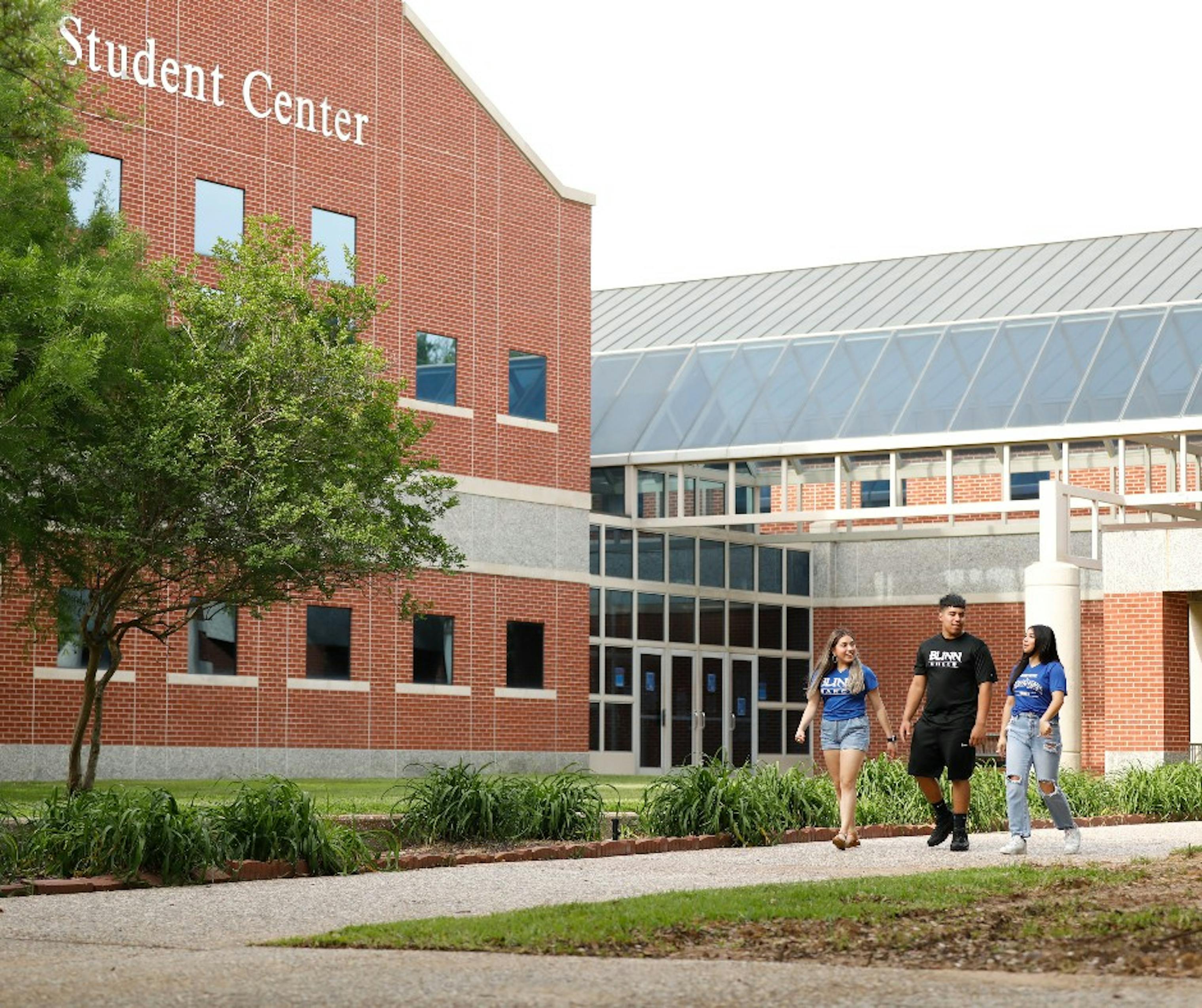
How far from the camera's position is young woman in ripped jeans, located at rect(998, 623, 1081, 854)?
14523mm

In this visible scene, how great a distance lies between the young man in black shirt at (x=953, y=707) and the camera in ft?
48.0

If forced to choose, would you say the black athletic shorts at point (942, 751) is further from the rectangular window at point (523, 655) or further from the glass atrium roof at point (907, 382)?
the rectangular window at point (523, 655)

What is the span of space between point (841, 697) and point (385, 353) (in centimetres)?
1723

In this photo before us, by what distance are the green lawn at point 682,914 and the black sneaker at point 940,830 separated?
3173 millimetres

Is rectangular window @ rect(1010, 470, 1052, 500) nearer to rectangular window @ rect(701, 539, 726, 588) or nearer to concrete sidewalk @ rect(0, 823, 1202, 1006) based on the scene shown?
rectangular window @ rect(701, 539, 726, 588)

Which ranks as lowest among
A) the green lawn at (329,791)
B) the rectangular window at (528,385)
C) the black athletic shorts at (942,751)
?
the green lawn at (329,791)

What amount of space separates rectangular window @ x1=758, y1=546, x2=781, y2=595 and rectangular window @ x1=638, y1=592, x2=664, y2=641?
3.20 metres

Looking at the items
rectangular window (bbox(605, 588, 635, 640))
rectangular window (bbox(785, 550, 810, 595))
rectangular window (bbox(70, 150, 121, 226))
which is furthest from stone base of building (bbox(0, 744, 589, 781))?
rectangular window (bbox(785, 550, 810, 595))

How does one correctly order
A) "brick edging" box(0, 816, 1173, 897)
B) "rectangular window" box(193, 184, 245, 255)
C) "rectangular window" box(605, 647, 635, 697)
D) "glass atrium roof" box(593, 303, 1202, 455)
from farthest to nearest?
"rectangular window" box(605, 647, 635, 697), "glass atrium roof" box(593, 303, 1202, 455), "rectangular window" box(193, 184, 245, 255), "brick edging" box(0, 816, 1173, 897)

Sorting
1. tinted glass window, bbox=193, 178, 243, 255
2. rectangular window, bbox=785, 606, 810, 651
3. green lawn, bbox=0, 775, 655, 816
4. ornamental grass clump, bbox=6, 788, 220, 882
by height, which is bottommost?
green lawn, bbox=0, 775, 655, 816

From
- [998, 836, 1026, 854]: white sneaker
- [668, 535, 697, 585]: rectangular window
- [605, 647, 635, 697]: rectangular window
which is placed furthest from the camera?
[668, 535, 697, 585]: rectangular window

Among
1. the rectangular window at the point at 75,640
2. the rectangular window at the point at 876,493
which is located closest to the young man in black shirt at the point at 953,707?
the rectangular window at the point at 75,640

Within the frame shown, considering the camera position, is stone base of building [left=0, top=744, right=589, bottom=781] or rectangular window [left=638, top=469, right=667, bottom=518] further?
rectangular window [left=638, top=469, right=667, bottom=518]

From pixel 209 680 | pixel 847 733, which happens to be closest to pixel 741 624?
pixel 209 680
